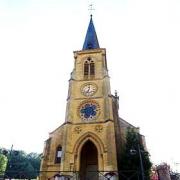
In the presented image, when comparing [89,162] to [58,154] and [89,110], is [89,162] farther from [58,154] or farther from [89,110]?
[89,110]

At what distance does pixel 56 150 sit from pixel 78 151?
377cm

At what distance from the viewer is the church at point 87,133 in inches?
931

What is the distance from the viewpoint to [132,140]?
24.5 meters

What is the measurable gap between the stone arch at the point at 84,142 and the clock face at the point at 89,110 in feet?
7.22

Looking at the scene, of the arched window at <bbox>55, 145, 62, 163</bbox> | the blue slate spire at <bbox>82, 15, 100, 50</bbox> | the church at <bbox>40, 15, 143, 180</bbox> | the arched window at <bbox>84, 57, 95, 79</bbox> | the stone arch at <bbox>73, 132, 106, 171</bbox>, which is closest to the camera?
the church at <bbox>40, 15, 143, 180</bbox>

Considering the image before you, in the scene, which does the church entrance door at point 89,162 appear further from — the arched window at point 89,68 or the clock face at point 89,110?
the arched window at point 89,68

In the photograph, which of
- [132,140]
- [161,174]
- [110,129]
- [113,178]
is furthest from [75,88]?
[161,174]

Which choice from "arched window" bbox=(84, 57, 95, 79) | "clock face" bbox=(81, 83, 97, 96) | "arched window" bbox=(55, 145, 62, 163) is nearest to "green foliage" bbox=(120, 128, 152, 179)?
"clock face" bbox=(81, 83, 97, 96)

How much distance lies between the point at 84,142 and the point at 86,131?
1223 millimetres

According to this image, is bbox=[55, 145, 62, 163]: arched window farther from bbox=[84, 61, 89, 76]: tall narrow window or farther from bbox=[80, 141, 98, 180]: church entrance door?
bbox=[84, 61, 89, 76]: tall narrow window

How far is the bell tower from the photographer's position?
2386 centimetres

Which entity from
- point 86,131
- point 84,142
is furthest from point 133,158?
point 86,131

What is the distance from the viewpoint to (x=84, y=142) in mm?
25312

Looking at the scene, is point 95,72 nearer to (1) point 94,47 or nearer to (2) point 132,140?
(1) point 94,47
